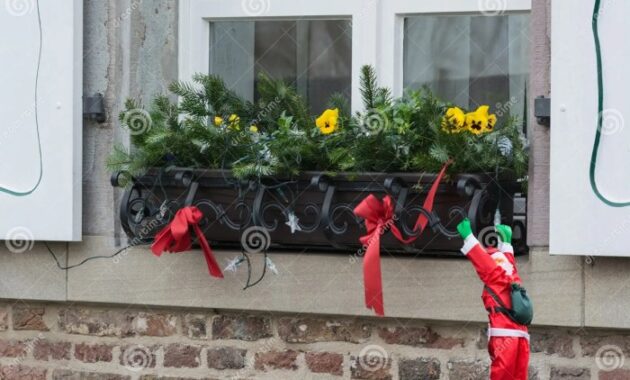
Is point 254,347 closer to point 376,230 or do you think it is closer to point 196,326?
point 196,326

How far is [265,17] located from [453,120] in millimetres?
1117

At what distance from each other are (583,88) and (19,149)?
219 centimetres

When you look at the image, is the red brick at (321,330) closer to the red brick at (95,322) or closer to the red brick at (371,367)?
the red brick at (371,367)

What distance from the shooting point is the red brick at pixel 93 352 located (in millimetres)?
5453

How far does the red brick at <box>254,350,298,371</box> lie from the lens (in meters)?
5.17

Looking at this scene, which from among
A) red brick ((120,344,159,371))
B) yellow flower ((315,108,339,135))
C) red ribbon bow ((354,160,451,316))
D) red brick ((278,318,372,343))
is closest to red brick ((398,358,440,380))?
red brick ((278,318,372,343))

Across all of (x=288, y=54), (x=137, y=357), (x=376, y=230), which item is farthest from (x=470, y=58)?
(x=137, y=357)

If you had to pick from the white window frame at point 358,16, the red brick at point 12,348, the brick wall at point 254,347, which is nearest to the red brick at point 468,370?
the brick wall at point 254,347

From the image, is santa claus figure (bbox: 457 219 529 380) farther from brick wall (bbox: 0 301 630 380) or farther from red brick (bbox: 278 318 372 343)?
red brick (bbox: 278 318 372 343)

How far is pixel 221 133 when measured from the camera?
5.03 m

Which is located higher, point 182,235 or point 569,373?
point 182,235

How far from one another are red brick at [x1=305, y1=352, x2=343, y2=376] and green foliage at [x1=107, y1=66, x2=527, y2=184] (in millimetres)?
705

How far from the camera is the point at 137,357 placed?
17.7ft

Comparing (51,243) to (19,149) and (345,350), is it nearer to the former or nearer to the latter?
(19,149)
